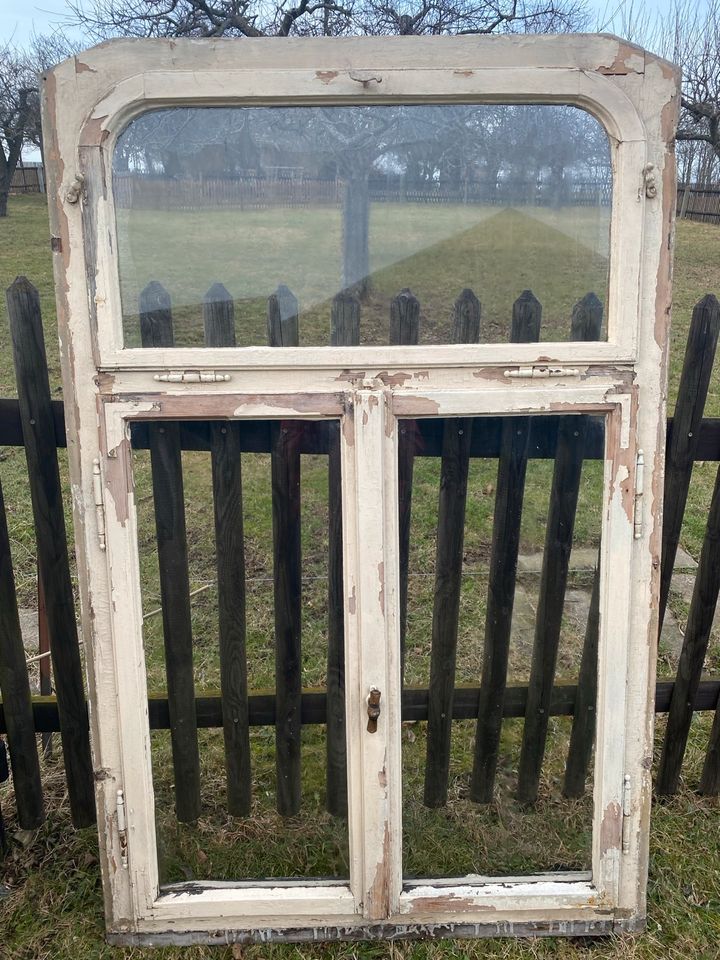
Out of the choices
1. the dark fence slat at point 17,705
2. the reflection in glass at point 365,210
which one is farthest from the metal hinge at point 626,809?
the dark fence slat at point 17,705

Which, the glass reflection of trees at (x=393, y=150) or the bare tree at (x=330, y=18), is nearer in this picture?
the glass reflection of trees at (x=393, y=150)

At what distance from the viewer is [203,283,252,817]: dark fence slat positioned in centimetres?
179

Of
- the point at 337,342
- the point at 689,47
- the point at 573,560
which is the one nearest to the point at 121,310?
the point at 337,342

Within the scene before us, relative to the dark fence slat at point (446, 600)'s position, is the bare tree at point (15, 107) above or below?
above

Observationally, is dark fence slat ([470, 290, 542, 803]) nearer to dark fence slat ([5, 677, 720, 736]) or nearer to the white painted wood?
dark fence slat ([5, 677, 720, 736])

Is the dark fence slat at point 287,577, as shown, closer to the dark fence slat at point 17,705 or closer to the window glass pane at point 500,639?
the window glass pane at point 500,639

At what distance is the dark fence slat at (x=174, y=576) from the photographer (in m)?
1.79

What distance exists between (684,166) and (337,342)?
19575 mm

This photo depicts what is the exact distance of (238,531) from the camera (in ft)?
6.84

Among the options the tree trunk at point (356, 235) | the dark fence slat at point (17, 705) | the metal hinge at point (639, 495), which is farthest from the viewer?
the dark fence slat at point (17, 705)

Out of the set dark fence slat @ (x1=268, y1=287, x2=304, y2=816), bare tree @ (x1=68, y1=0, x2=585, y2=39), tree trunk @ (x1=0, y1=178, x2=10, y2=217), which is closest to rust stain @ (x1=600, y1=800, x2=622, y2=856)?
dark fence slat @ (x1=268, y1=287, x2=304, y2=816)

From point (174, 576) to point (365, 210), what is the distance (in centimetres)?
104

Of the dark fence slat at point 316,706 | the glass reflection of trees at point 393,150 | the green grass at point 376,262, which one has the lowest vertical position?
the dark fence slat at point 316,706

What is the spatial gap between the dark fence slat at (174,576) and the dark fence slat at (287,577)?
0.78 ft
